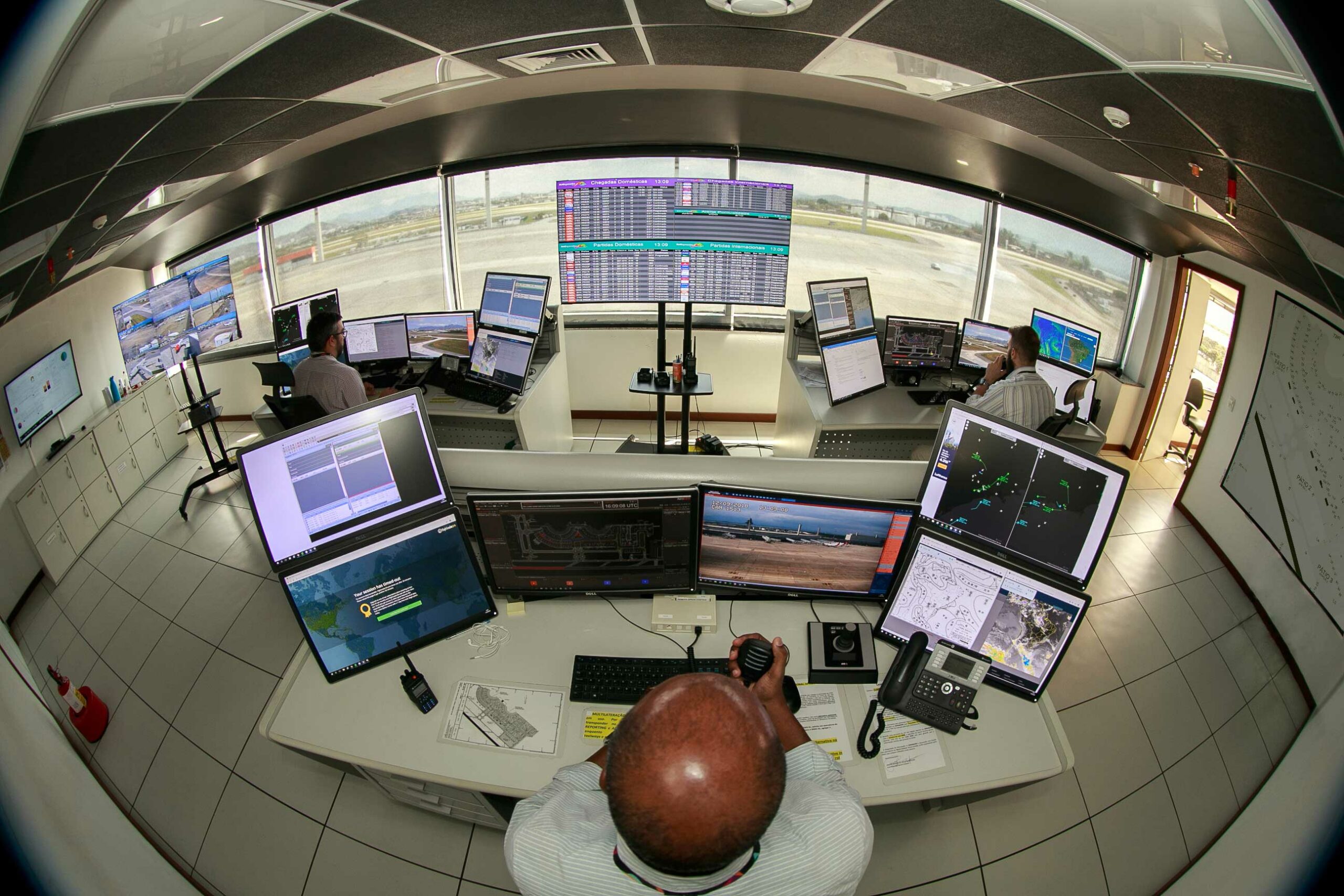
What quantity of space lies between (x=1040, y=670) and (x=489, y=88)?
4.55 m

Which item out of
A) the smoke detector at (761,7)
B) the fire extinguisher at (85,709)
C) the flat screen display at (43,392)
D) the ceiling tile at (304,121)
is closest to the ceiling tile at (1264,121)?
the smoke detector at (761,7)

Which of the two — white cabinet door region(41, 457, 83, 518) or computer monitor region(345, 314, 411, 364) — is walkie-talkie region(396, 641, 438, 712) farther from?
computer monitor region(345, 314, 411, 364)

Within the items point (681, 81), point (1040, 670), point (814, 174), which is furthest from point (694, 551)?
point (814, 174)

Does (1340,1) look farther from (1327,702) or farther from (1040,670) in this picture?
(1327,702)

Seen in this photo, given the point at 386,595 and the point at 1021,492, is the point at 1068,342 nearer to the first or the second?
the point at 1021,492

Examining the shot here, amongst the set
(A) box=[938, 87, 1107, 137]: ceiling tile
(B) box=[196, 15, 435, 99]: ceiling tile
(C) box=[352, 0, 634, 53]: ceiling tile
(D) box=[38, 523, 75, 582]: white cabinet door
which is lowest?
(D) box=[38, 523, 75, 582]: white cabinet door

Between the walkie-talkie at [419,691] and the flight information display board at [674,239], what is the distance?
8.20ft

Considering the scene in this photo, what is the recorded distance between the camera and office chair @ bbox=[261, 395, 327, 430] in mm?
3264

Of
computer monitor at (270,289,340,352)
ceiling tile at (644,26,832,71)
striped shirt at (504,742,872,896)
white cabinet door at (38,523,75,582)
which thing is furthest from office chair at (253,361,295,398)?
striped shirt at (504,742,872,896)

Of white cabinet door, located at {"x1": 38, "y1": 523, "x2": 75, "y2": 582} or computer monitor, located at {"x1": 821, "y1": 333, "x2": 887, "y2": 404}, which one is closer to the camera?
white cabinet door, located at {"x1": 38, "y1": 523, "x2": 75, "y2": 582}

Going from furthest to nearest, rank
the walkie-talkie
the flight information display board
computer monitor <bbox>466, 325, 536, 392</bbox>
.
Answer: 1. computer monitor <bbox>466, 325, 536, 392</bbox>
2. the flight information display board
3. the walkie-talkie

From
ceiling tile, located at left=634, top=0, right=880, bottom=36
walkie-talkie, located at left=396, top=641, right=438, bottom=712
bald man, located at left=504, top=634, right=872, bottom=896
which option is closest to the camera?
bald man, located at left=504, top=634, right=872, bottom=896

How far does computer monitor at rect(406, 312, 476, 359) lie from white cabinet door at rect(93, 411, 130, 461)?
71.2 inches

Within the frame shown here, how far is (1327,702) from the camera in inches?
72.9
